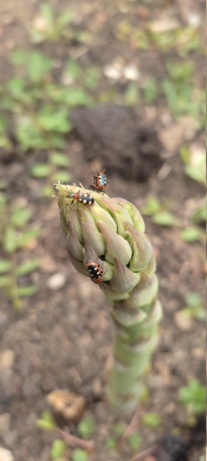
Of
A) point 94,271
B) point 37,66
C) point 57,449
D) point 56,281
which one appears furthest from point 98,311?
point 37,66

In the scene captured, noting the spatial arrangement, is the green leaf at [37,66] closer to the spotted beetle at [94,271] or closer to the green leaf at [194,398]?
the green leaf at [194,398]

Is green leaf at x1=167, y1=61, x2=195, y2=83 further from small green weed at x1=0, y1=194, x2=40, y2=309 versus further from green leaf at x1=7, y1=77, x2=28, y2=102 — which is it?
small green weed at x1=0, y1=194, x2=40, y2=309

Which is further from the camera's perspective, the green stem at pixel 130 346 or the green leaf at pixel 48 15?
the green leaf at pixel 48 15

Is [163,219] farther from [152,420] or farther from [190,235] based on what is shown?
[152,420]

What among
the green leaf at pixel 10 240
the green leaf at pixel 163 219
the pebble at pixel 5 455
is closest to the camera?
the pebble at pixel 5 455

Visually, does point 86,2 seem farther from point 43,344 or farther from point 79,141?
point 43,344

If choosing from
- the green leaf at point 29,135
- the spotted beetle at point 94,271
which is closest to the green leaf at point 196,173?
the green leaf at point 29,135

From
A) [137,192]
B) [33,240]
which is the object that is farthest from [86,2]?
[33,240]
